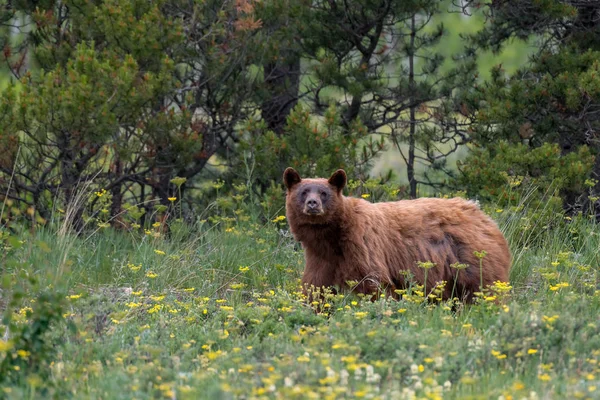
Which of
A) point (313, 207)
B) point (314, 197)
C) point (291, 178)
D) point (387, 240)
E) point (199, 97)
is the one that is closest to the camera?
point (313, 207)

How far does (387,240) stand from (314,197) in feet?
2.19

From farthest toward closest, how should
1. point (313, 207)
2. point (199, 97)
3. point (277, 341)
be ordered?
point (199, 97) → point (313, 207) → point (277, 341)

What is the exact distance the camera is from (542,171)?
9.04m

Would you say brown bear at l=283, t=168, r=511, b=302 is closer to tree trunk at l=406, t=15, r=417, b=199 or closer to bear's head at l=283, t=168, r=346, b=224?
bear's head at l=283, t=168, r=346, b=224

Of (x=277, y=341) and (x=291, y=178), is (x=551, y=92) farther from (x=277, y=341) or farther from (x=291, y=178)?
(x=277, y=341)

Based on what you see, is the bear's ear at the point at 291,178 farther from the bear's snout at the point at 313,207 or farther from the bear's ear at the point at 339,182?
the bear's snout at the point at 313,207

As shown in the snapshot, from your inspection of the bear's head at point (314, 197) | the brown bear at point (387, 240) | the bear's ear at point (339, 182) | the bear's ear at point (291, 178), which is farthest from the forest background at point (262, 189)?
the bear's ear at point (339, 182)

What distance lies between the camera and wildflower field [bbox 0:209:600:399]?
14.8 ft

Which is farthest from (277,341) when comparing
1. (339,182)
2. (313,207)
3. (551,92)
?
(551,92)

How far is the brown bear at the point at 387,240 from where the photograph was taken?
7.00 m

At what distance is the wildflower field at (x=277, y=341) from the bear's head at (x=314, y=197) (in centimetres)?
64

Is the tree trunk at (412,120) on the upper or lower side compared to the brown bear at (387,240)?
upper

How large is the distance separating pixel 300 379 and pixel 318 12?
663 cm

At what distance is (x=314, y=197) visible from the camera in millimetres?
7027
